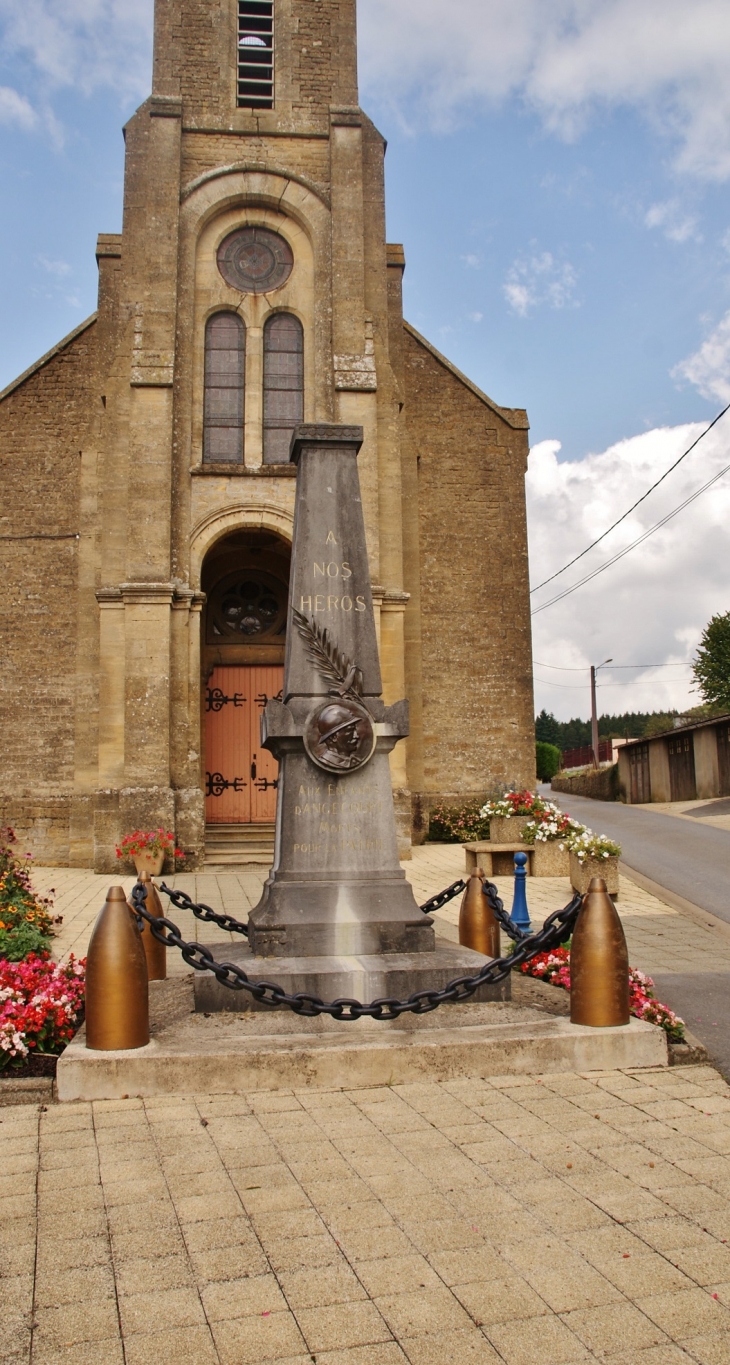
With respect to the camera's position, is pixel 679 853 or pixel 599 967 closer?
pixel 599 967

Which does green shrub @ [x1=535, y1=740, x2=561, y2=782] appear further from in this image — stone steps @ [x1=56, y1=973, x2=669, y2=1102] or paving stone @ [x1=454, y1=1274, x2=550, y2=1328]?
paving stone @ [x1=454, y1=1274, x2=550, y2=1328]

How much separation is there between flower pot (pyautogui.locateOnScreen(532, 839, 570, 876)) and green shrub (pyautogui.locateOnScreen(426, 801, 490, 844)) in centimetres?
436

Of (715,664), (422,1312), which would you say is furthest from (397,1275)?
(715,664)

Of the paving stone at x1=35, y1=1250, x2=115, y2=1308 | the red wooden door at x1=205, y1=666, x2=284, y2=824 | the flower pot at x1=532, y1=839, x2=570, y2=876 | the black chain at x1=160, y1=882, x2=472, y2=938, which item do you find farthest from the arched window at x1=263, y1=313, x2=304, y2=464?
the paving stone at x1=35, y1=1250, x2=115, y2=1308

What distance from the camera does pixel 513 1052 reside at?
458cm

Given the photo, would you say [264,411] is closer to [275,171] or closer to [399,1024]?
Result: [275,171]

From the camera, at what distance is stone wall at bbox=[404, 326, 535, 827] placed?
59.2ft

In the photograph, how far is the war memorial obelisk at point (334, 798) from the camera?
5.28 m

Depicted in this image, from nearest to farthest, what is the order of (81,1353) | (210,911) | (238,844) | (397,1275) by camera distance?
1. (81,1353)
2. (397,1275)
3. (210,911)
4. (238,844)

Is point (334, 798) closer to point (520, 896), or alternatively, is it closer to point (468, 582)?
point (520, 896)

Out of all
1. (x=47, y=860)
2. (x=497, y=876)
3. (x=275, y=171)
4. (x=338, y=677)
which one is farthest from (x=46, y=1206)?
(x=275, y=171)

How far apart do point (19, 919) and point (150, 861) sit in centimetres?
581

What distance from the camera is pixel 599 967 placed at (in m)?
4.64

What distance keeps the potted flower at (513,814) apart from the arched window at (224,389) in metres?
7.03
